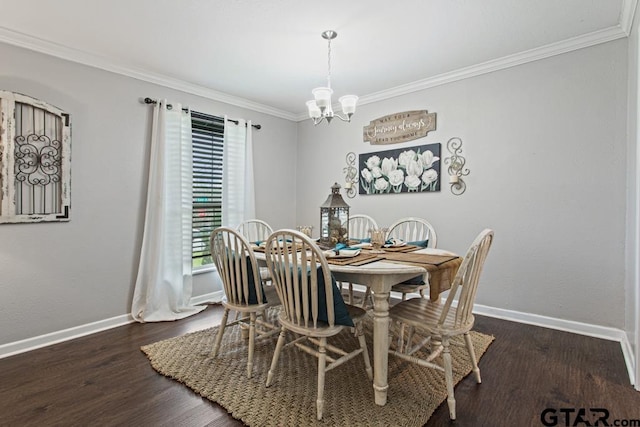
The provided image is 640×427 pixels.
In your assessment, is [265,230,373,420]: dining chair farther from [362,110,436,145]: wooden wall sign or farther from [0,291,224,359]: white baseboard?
[362,110,436,145]: wooden wall sign

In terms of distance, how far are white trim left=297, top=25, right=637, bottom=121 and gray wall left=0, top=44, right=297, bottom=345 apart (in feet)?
7.77

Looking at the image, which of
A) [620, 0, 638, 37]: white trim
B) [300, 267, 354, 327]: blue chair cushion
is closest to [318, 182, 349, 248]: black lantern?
[300, 267, 354, 327]: blue chair cushion

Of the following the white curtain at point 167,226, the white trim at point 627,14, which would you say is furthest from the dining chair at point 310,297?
the white trim at point 627,14

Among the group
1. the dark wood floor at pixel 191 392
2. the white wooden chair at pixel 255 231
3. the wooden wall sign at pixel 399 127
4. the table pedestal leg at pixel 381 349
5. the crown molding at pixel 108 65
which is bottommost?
the dark wood floor at pixel 191 392

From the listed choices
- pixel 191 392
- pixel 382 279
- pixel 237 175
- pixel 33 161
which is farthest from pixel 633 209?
pixel 33 161

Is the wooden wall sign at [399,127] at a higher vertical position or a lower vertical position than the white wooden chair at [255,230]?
higher

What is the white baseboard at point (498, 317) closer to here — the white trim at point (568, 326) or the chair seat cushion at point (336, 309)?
the white trim at point (568, 326)

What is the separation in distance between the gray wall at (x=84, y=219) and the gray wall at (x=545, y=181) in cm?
291

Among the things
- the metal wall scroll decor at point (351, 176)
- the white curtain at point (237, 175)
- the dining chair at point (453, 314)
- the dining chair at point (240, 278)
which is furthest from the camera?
the metal wall scroll decor at point (351, 176)

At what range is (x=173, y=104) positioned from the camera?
134 inches

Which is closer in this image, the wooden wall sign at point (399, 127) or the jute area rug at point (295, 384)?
the jute area rug at point (295, 384)

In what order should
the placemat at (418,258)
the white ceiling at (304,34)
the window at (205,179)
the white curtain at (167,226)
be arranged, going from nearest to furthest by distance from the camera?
the placemat at (418,258), the white ceiling at (304,34), the white curtain at (167,226), the window at (205,179)

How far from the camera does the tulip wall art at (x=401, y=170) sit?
355 cm

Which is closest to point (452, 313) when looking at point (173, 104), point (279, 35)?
point (279, 35)
